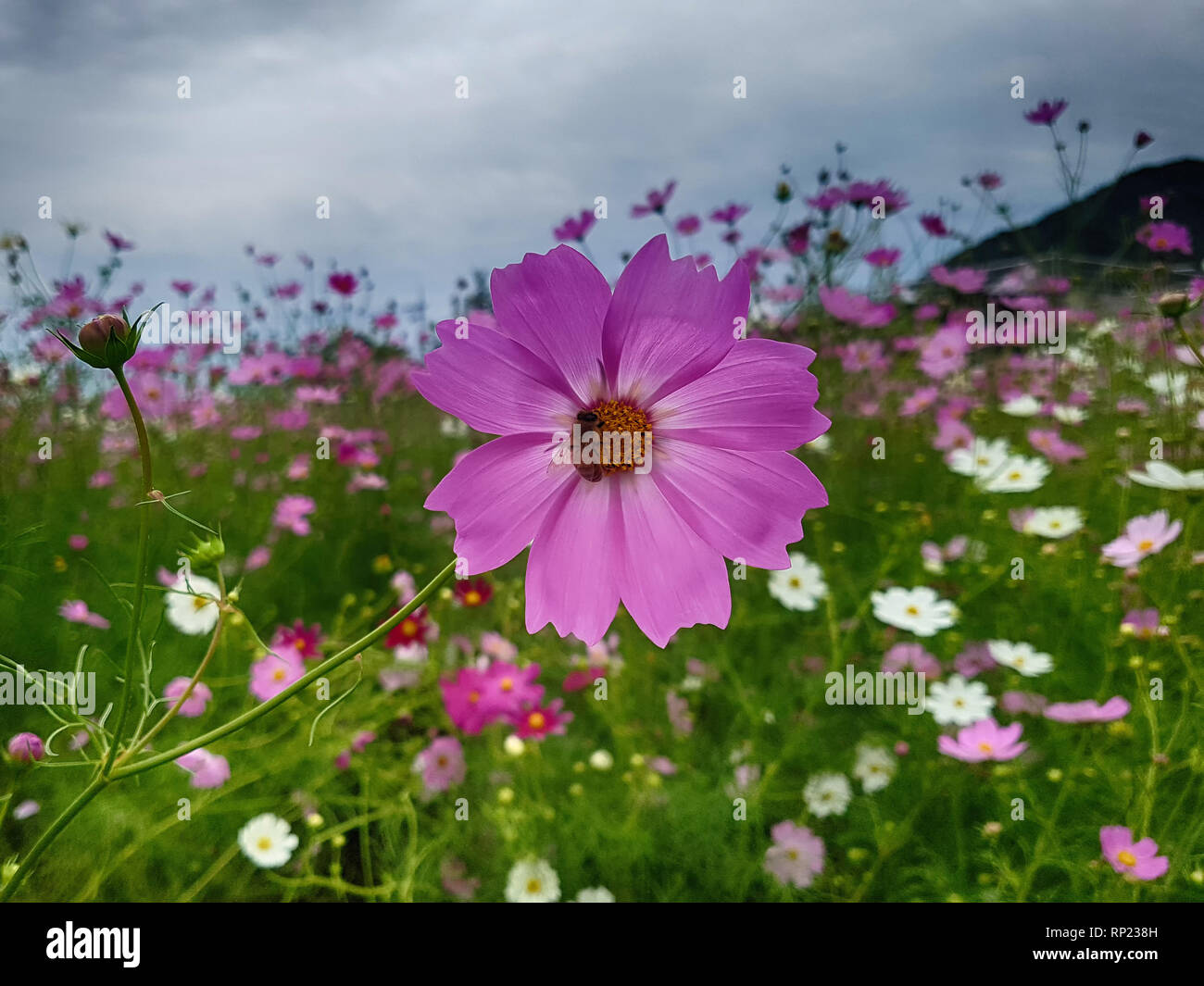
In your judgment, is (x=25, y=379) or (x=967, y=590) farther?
(x=25, y=379)

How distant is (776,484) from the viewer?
0.18 meters

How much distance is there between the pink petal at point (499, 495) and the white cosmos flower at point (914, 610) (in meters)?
0.63

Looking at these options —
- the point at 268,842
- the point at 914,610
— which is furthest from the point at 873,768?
the point at 268,842

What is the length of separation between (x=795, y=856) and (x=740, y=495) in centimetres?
59

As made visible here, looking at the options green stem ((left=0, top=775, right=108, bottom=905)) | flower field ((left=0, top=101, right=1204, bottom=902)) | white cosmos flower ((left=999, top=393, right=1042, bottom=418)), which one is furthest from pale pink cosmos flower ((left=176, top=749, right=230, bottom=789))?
white cosmos flower ((left=999, top=393, right=1042, bottom=418))

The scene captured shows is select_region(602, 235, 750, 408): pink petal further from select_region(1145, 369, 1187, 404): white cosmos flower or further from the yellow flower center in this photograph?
select_region(1145, 369, 1187, 404): white cosmos flower

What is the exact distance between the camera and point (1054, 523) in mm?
903

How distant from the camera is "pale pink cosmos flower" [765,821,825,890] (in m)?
0.66

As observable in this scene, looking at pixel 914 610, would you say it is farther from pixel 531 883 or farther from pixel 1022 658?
pixel 531 883

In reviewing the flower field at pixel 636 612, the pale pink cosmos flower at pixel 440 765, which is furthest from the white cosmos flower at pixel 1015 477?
the pale pink cosmos flower at pixel 440 765

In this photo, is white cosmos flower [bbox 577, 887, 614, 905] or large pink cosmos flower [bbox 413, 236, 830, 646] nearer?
large pink cosmos flower [bbox 413, 236, 830, 646]
